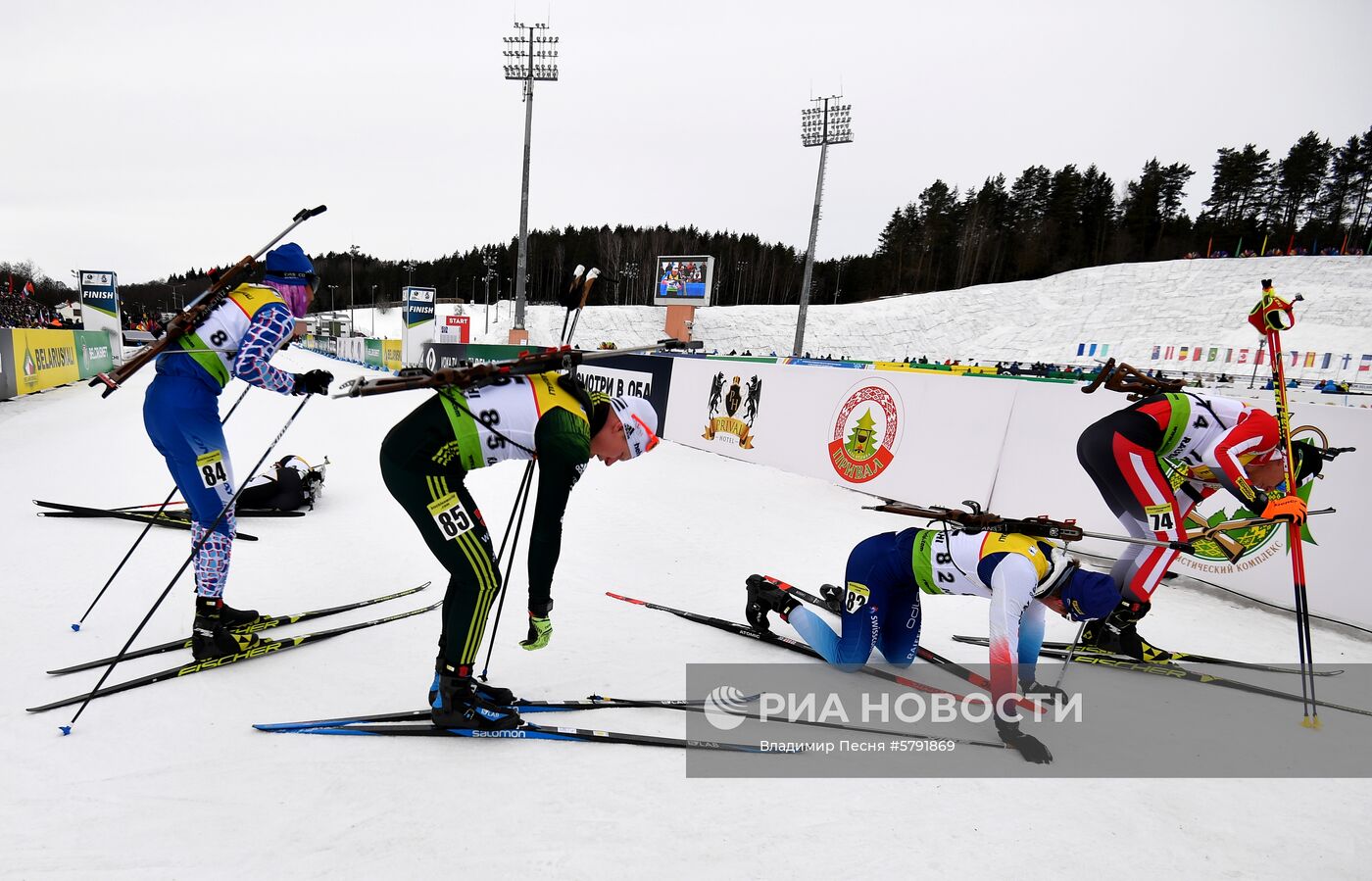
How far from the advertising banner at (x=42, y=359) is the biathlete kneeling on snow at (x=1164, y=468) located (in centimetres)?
1880

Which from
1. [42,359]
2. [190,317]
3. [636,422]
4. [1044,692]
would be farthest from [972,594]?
[42,359]

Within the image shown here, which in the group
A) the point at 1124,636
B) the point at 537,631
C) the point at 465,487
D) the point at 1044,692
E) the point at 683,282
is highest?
the point at 683,282

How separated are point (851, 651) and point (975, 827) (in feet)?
4.48

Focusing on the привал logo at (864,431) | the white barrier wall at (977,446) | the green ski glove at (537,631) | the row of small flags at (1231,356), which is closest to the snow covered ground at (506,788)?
the green ski glove at (537,631)

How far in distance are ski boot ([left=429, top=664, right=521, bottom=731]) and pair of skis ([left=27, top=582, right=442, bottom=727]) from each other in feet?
4.48

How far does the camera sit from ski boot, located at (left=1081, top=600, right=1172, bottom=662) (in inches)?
165

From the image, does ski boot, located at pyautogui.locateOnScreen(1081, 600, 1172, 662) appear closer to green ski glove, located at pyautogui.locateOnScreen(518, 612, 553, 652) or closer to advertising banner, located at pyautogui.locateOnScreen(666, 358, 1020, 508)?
advertising banner, located at pyautogui.locateOnScreen(666, 358, 1020, 508)

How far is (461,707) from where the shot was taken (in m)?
2.91

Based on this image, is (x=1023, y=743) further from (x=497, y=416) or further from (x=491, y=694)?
(x=497, y=416)

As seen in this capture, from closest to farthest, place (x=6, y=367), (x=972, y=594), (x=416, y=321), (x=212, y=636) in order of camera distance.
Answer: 1. (x=972, y=594)
2. (x=212, y=636)
3. (x=6, y=367)
4. (x=416, y=321)

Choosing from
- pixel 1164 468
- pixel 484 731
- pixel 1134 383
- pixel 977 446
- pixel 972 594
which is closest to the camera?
pixel 484 731

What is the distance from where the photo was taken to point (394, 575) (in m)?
5.08

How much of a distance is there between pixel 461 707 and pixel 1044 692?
331cm

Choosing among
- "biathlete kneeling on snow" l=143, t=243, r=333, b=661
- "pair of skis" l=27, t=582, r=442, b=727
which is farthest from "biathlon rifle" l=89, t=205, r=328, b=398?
"pair of skis" l=27, t=582, r=442, b=727
